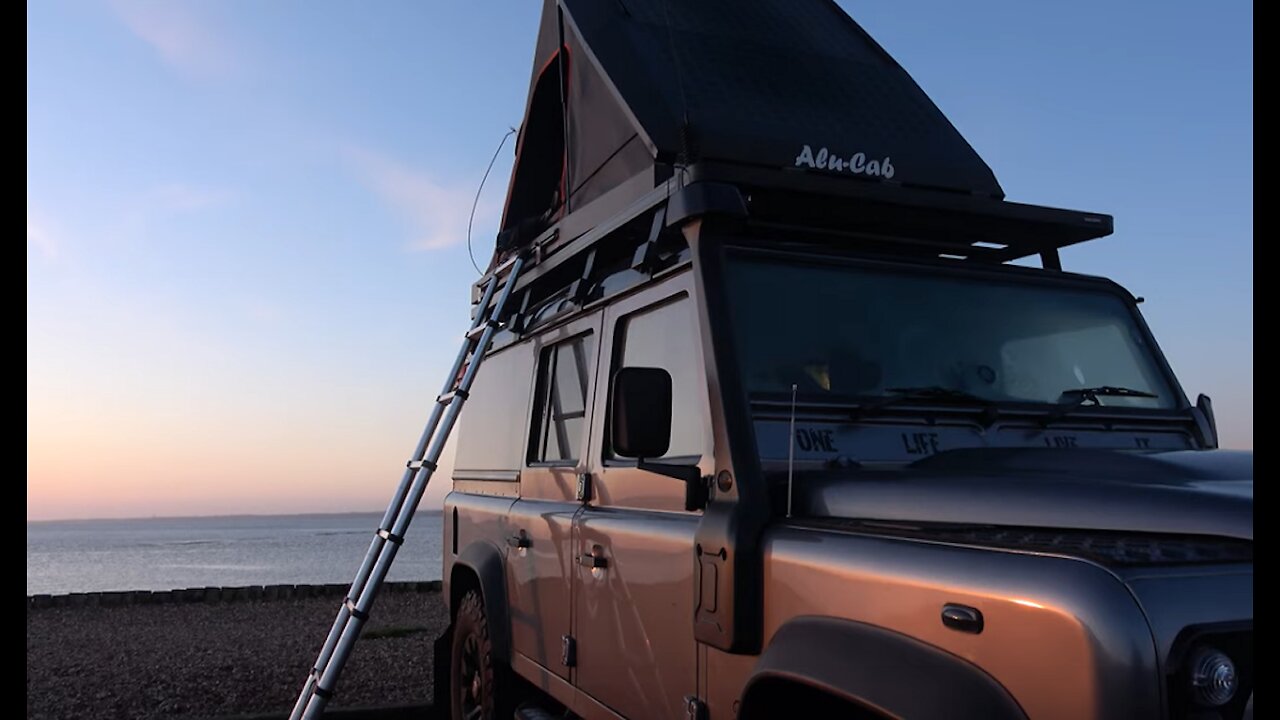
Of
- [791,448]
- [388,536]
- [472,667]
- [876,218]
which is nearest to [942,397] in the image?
A: [791,448]

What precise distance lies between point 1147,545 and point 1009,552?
26cm

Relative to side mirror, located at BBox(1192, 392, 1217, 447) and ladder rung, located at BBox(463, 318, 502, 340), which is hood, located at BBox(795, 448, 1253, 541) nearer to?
side mirror, located at BBox(1192, 392, 1217, 447)

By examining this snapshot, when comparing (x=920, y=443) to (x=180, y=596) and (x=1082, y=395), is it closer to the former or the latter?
(x=1082, y=395)

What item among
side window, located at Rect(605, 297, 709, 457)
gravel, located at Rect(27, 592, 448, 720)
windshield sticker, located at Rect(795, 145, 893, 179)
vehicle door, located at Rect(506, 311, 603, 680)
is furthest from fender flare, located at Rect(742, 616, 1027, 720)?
gravel, located at Rect(27, 592, 448, 720)

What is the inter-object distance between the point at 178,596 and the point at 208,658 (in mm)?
4574

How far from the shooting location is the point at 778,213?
359cm

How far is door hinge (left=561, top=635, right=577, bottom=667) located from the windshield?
54.6 inches

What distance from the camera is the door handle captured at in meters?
3.47

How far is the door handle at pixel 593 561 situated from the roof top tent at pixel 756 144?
3.72 ft

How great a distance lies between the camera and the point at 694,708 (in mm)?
2822

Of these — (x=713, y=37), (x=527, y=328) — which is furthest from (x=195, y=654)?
(x=713, y=37)

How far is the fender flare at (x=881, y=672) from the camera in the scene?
6.06 ft

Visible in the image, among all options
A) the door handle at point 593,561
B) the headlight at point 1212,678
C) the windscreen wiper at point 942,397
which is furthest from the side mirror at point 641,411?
the headlight at point 1212,678

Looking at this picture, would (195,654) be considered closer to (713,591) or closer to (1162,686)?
(713,591)
